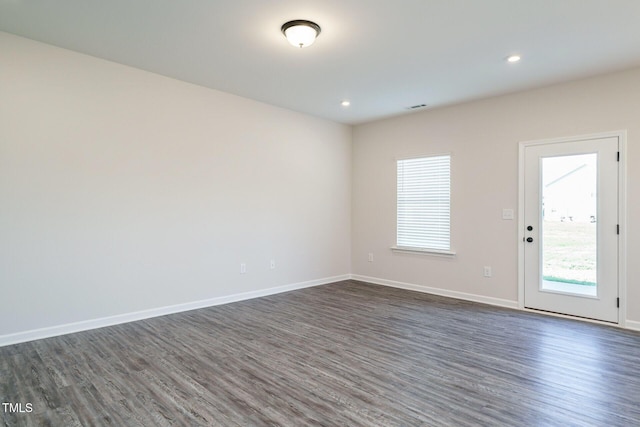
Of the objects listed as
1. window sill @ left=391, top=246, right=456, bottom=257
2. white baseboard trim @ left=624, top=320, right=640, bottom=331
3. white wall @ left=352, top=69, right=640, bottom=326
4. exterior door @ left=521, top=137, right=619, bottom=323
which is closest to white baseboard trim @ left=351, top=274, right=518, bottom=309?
white wall @ left=352, top=69, right=640, bottom=326

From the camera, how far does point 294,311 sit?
4641 mm

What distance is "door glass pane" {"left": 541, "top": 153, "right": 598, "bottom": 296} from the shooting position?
4.23 metres

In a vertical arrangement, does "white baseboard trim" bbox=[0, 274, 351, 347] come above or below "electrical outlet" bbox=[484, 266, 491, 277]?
below

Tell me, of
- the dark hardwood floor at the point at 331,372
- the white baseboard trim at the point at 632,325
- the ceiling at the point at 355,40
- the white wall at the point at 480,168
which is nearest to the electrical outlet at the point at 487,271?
the white wall at the point at 480,168

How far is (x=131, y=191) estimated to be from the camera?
4168 mm

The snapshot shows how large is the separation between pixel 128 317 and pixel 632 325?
18.3 ft

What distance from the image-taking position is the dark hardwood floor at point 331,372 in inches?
89.8

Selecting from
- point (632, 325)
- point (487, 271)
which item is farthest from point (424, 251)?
point (632, 325)

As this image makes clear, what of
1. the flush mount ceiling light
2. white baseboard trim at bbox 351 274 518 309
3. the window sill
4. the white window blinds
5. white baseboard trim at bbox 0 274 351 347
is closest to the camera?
the flush mount ceiling light

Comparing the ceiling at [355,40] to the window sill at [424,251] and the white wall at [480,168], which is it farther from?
the window sill at [424,251]

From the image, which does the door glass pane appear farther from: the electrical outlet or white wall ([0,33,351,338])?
white wall ([0,33,351,338])

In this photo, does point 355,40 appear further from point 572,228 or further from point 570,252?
point 570,252

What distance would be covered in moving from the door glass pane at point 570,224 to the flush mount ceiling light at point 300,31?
3335 mm

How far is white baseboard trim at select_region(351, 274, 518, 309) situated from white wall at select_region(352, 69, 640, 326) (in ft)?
0.11
